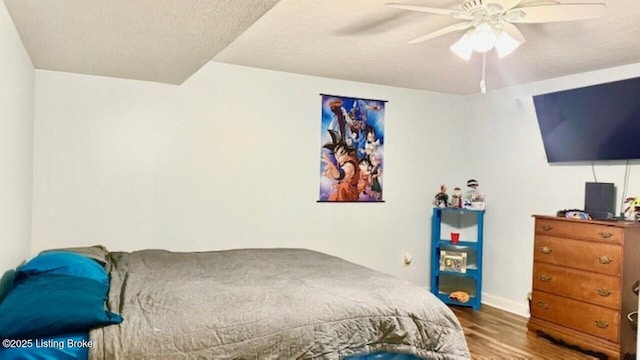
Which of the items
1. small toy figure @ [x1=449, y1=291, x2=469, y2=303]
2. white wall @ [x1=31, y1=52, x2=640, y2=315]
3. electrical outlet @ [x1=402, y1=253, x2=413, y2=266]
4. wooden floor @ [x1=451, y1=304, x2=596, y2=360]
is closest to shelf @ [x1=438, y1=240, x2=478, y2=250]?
white wall @ [x1=31, y1=52, x2=640, y2=315]

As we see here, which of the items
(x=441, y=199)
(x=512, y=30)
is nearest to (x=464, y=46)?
(x=512, y=30)

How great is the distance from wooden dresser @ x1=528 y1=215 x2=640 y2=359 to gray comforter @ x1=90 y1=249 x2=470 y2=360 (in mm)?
1702

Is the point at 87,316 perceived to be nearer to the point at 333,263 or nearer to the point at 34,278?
the point at 34,278

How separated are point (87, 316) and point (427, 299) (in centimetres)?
156

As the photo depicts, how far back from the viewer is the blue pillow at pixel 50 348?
1580mm

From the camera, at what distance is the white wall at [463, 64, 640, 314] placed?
4121 mm

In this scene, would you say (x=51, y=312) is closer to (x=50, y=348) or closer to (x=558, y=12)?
(x=50, y=348)

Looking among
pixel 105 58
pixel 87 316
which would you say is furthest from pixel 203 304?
pixel 105 58

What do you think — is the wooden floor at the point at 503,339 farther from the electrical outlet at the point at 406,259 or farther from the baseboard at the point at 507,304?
the electrical outlet at the point at 406,259

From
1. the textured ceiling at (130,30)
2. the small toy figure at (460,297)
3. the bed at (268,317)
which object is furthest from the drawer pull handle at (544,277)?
the textured ceiling at (130,30)

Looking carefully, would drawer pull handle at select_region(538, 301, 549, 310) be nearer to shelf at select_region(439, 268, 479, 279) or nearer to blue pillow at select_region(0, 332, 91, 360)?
shelf at select_region(439, 268, 479, 279)

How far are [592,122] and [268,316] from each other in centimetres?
314

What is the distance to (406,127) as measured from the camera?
15.8ft

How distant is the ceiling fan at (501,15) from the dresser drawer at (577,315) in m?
2.16
